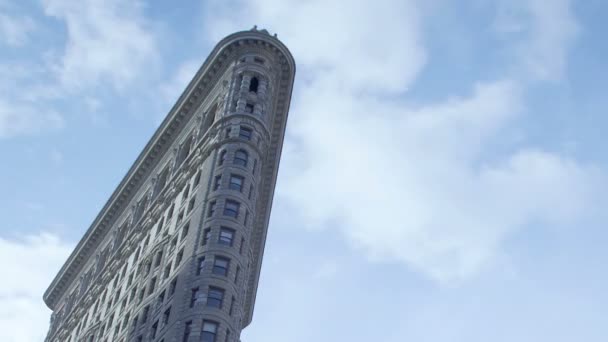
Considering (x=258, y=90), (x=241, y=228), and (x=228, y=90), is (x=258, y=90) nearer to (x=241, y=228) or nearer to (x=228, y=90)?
(x=228, y=90)

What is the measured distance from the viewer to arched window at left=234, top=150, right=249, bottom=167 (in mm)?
85750

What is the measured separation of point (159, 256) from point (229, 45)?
26.1 m

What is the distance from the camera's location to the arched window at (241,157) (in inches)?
3376

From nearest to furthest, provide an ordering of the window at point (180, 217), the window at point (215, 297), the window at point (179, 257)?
the window at point (215, 297), the window at point (179, 257), the window at point (180, 217)

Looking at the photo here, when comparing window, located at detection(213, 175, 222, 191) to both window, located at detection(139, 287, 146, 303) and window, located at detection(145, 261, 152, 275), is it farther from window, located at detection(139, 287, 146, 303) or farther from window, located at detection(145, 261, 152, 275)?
window, located at detection(139, 287, 146, 303)

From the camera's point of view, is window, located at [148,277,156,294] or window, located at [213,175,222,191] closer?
window, located at [213,175,222,191]

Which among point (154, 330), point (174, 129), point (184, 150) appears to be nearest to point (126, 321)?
point (154, 330)

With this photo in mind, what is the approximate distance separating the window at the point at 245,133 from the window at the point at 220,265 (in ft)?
54.8

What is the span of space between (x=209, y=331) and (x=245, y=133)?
82.8ft

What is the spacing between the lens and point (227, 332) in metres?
71.5

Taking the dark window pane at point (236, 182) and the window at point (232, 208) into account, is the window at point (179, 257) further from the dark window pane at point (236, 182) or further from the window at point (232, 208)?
the dark window pane at point (236, 182)

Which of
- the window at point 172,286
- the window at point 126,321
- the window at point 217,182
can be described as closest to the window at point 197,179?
the window at point 217,182

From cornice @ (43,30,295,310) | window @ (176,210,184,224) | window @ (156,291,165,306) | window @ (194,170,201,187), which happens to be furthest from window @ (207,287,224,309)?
cornice @ (43,30,295,310)

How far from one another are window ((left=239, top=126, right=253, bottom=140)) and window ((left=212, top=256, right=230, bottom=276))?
1669 cm
